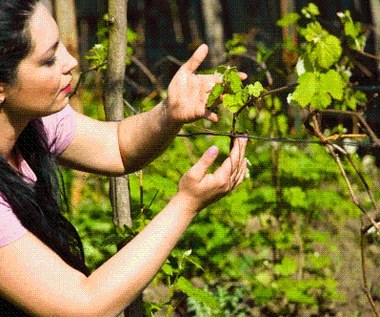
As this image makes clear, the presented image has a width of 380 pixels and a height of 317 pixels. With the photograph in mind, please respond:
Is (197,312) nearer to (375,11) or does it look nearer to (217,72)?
(217,72)

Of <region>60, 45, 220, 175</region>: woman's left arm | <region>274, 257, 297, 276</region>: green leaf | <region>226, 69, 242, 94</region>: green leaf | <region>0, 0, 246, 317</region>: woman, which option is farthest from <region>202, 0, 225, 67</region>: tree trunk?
<region>226, 69, 242, 94</region>: green leaf

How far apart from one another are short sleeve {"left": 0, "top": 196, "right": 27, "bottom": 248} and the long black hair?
5 centimetres

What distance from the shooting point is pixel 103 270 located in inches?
88.0

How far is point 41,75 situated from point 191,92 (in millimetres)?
407

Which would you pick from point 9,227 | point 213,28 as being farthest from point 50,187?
point 213,28

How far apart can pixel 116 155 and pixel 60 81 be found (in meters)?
0.53

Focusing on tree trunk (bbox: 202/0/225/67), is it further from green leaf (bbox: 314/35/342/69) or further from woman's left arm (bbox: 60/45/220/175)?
woman's left arm (bbox: 60/45/220/175)

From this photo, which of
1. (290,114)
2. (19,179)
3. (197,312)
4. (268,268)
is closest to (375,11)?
(290,114)

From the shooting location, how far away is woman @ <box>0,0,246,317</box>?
87.7 inches

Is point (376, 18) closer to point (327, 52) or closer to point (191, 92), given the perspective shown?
point (327, 52)

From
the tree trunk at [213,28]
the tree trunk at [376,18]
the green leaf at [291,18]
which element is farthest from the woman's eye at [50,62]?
the tree trunk at [213,28]

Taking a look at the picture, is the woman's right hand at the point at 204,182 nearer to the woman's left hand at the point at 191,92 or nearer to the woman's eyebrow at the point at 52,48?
the woman's left hand at the point at 191,92

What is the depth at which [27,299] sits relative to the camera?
7.37 feet

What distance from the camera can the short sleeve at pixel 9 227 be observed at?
2275 millimetres
